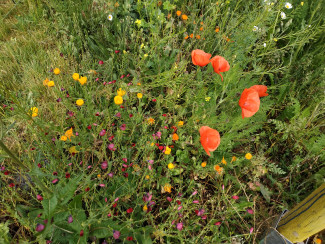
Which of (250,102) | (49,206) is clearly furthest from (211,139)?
(49,206)

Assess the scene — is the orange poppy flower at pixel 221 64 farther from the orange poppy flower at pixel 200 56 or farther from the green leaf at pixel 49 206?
the green leaf at pixel 49 206

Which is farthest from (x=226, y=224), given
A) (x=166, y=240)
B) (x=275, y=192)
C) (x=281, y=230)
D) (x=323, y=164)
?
(x=323, y=164)

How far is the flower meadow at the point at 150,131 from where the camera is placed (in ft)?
4.71

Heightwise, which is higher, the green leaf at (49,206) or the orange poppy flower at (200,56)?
the orange poppy flower at (200,56)

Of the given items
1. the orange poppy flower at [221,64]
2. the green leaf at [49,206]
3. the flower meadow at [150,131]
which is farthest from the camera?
the orange poppy flower at [221,64]

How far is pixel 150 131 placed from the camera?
191 cm

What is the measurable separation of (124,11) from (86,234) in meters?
2.09

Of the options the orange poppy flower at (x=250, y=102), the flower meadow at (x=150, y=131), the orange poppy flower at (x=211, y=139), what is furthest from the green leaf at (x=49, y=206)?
the orange poppy flower at (x=250, y=102)

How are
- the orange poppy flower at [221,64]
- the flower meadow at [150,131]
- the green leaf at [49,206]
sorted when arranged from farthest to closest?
1. the orange poppy flower at [221,64]
2. the flower meadow at [150,131]
3. the green leaf at [49,206]

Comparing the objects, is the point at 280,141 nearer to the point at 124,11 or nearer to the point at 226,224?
the point at 226,224

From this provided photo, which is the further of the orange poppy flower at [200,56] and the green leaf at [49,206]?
the orange poppy flower at [200,56]

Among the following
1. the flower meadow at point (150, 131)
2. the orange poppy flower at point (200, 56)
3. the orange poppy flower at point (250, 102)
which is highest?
the orange poppy flower at point (200, 56)

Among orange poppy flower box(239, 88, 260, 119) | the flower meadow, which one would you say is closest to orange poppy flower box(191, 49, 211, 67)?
the flower meadow

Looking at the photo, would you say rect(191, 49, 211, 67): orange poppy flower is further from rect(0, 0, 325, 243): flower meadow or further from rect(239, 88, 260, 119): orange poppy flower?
rect(239, 88, 260, 119): orange poppy flower
